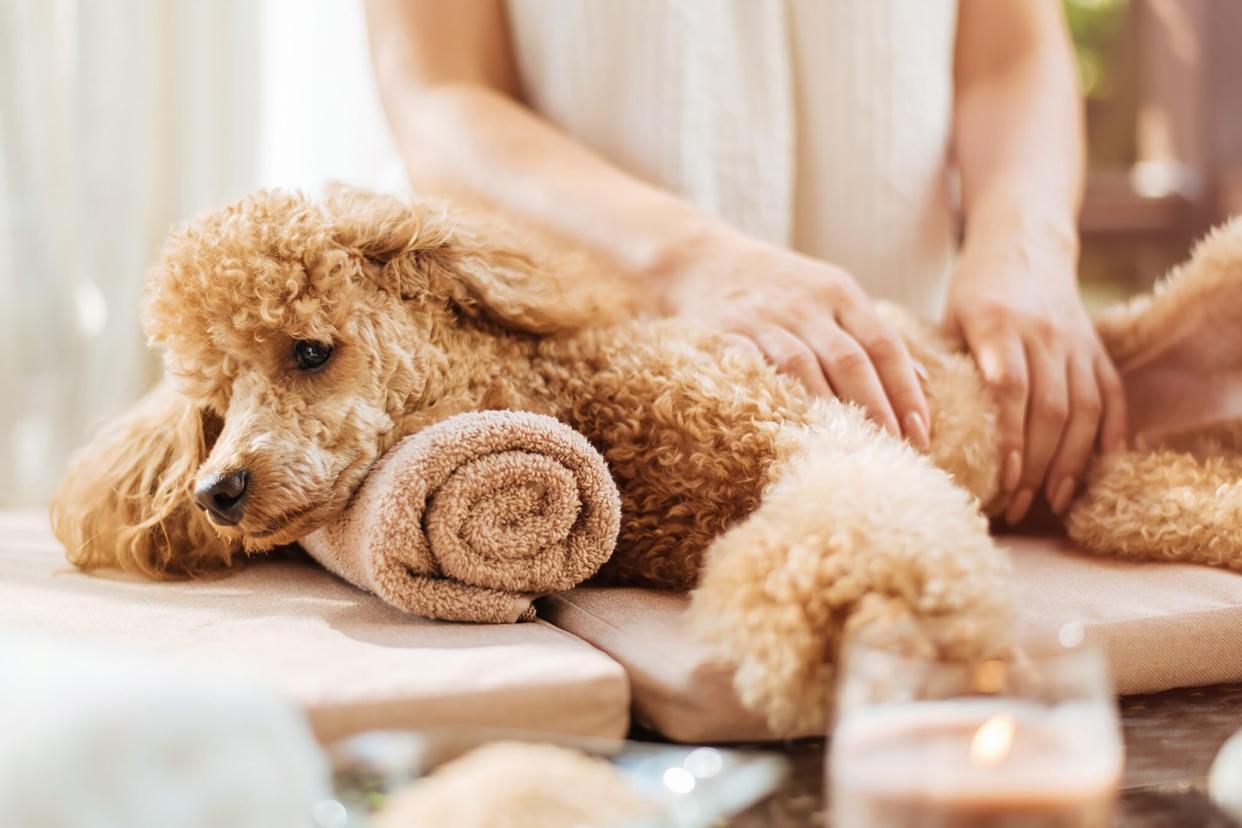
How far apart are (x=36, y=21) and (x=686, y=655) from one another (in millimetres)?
1496

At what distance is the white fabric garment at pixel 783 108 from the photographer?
5.09 feet

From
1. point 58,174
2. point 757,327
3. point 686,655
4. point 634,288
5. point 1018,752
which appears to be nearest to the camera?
point 1018,752

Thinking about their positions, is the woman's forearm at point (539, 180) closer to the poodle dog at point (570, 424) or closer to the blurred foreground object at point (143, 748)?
the poodle dog at point (570, 424)

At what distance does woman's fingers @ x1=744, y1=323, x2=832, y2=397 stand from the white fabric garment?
49 centimetres

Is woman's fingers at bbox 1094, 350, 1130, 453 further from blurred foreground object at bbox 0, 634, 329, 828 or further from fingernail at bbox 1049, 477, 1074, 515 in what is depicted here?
blurred foreground object at bbox 0, 634, 329, 828

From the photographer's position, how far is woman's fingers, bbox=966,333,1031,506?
4.12ft

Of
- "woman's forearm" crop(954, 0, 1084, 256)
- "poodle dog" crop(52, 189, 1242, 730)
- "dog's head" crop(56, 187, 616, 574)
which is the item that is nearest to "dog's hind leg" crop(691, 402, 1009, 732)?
"poodle dog" crop(52, 189, 1242, 730)

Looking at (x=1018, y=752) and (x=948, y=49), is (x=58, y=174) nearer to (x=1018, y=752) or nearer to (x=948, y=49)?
(x=948, y=49)

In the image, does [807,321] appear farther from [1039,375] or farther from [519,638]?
[519,638]

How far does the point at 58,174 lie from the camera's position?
→ 181 centimetres

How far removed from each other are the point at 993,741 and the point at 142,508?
0.90 metres

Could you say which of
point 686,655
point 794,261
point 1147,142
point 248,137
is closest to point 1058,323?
point 794,261

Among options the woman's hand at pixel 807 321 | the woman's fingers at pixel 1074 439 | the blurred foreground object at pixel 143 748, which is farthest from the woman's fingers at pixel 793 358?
the blurred foreground object at pixel 143 748

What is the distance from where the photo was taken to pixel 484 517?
3.07ft
